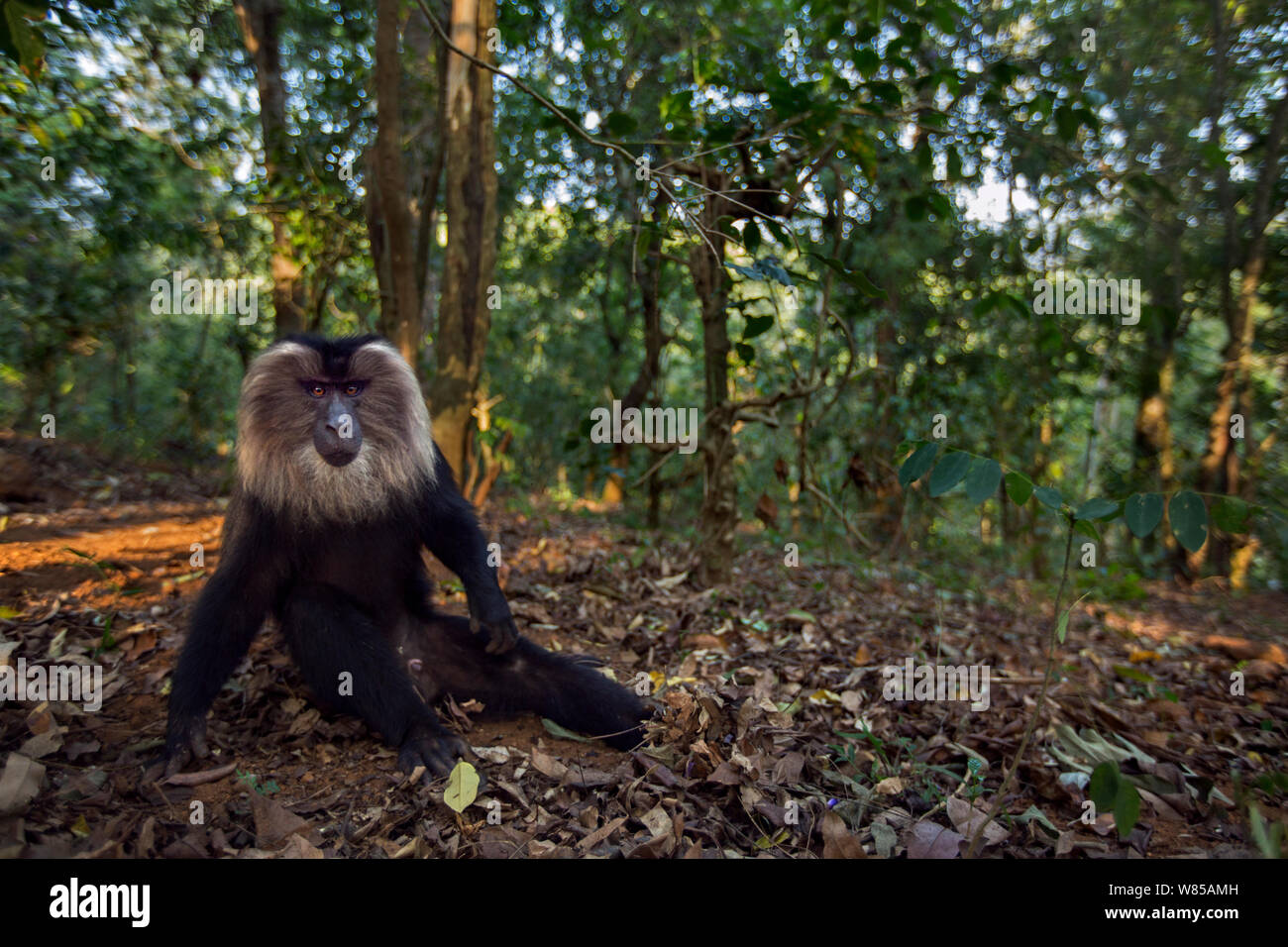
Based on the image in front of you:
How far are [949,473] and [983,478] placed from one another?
12 centimetres

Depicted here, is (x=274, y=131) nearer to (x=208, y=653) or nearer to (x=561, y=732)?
(x=208, y=653)

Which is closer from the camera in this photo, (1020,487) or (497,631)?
(1020,487)

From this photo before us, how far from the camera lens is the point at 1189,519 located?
7.97 feet

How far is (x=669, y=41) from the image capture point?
8.69 m

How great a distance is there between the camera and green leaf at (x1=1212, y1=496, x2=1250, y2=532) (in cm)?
243

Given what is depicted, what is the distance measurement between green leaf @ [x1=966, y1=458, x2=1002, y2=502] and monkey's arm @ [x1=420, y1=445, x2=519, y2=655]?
2021mm

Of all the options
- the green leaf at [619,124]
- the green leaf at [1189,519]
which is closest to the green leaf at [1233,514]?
the green leaf at [1189,519]

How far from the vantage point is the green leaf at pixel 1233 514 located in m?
2.43

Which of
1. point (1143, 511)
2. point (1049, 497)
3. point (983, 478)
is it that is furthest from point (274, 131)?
point (1143, 511)

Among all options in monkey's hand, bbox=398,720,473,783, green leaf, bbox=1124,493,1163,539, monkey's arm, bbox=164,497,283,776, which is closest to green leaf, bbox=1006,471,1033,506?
green leaf, bbox=1124,493,1163,539

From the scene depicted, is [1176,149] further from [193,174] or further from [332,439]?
[193,174]
